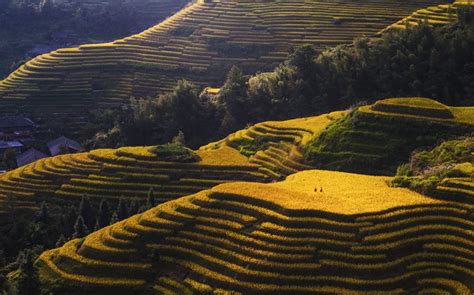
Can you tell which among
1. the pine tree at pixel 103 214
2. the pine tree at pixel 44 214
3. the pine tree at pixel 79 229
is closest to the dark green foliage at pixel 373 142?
the pine tree at pixel 103 214

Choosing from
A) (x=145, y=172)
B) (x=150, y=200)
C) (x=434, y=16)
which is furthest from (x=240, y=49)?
(x=150, y=200)

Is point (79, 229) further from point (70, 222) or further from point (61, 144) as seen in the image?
point (61, 144)

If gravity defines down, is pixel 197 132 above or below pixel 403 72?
below

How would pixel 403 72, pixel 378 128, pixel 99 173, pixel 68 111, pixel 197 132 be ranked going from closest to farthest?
pixel 378 128, pixel 99 173, pixel 403 72, pixel 197 132, pixel 68 111

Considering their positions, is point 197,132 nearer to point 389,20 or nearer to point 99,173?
point 99,173

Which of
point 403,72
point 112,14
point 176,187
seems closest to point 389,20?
point 403,72

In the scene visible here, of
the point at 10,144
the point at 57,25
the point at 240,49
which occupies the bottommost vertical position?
the point at 10,144

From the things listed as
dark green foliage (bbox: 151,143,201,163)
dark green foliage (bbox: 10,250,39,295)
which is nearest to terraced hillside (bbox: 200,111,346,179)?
dark green foliage (bbox: 151,143,201,163)
